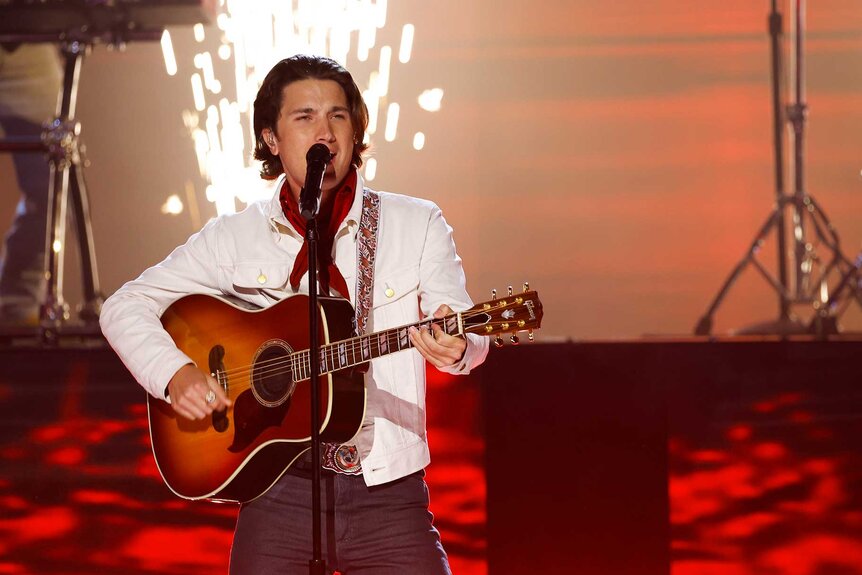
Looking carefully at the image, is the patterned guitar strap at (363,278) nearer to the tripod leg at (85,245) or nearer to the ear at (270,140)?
the ear at (270,140)

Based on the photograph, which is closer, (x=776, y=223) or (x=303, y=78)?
(x=303, y=78)

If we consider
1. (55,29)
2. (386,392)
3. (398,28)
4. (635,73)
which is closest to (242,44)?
(398,28)

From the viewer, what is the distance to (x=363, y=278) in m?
2.31

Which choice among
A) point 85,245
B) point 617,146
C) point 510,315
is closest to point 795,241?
point 617,146

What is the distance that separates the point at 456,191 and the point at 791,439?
2.46 m

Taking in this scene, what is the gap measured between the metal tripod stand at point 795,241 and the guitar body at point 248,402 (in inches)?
117

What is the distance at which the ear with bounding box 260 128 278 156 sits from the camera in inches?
99.6

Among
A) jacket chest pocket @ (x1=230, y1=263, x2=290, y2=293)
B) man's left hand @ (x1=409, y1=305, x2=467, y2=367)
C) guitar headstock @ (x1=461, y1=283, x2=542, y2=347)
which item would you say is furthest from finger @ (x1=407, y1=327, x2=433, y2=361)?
jacket chest pocket @ (x1=230, y1=263, x2=290, y2=293)

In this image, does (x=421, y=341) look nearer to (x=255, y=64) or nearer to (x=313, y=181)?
(x=313, y=181)

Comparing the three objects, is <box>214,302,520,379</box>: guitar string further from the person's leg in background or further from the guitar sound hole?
the person's leg in background

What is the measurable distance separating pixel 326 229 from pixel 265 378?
397 mm

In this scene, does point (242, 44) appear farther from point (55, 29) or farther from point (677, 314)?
point (677, 314)

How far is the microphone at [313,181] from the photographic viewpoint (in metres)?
2.00

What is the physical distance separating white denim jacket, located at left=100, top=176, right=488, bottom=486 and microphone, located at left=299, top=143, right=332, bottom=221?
259 millimetres
